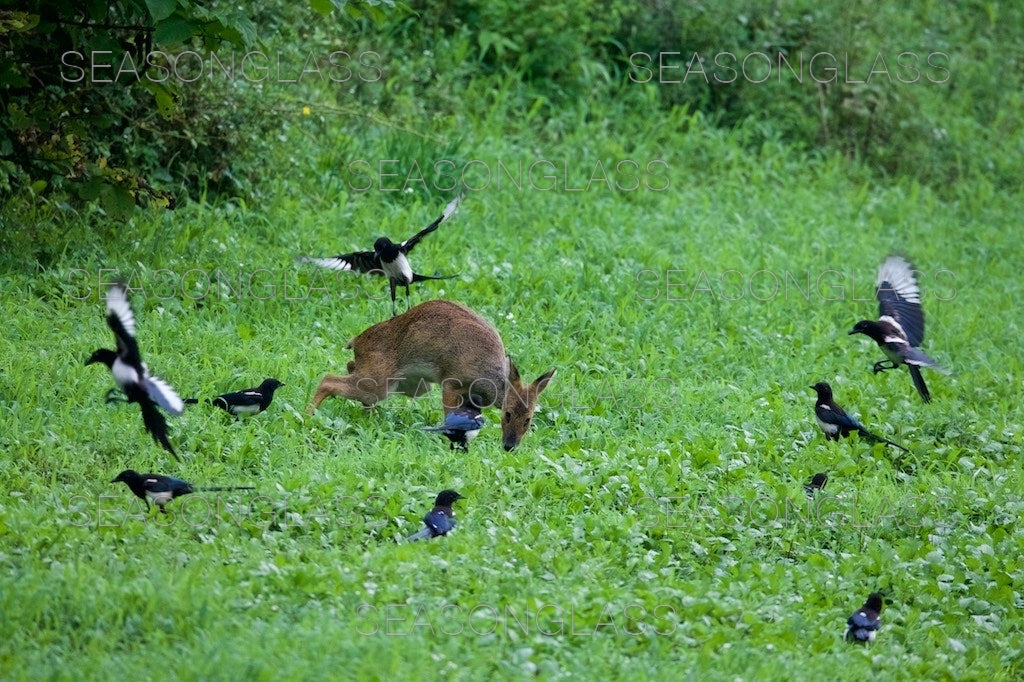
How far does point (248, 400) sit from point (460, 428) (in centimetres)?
126

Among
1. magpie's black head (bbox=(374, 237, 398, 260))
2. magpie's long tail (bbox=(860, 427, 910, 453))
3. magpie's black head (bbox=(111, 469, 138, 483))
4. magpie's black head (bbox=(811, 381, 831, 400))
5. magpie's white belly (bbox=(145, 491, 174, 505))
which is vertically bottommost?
magpie's long tail (bbox=(860, 427, 910, 453))

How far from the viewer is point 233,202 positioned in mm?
10508

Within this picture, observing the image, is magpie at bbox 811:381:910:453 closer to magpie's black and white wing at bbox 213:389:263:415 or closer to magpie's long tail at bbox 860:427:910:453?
magpie's long tail at bbox 860:427:910:453

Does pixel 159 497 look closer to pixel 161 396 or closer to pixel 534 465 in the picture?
pixel 161 396

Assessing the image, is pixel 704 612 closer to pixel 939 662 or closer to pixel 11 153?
pixel 939 662

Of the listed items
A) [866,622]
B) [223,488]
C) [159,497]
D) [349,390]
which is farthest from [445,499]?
[866,622]

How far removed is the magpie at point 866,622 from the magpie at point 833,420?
216 centimetres

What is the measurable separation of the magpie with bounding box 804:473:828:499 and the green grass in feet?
0.55

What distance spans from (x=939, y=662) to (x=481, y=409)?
11.0 ft

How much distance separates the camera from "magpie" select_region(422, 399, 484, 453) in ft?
25.9

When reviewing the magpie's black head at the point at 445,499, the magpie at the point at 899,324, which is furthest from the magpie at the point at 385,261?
the magpie at the point at 899,324

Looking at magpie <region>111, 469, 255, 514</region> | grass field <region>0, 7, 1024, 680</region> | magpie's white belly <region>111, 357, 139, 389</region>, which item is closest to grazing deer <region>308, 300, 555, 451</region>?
grass field <region>0, 7, 1024, 680</region>

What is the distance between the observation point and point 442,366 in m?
8.42

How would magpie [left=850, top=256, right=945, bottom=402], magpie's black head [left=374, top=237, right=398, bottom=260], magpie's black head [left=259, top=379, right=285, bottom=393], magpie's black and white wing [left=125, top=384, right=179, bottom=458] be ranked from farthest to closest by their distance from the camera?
magpie's black head [left=374, top=237, right=398, bottom=260] < magpie [left=850, top=256, right=945, bottom=402] < magpie's black head [left=259, top=379, right=285, bottom=393] < magpie's black and white wing [left=125, top=384, right=179, bottom=458]
